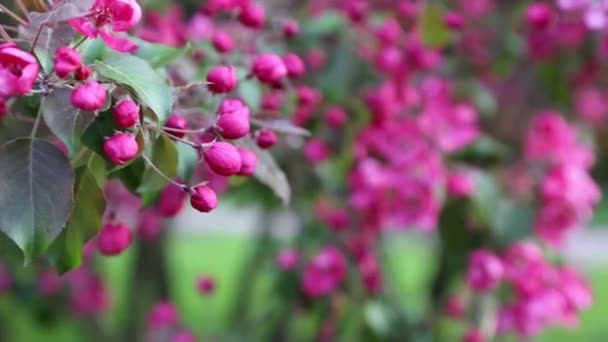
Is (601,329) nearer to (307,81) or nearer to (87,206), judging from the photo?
(307,81)

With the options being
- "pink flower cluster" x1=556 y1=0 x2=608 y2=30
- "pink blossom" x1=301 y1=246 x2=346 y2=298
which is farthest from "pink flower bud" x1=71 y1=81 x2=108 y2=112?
"pink blossom" x1=301 y1=246 x2=346 y2=298

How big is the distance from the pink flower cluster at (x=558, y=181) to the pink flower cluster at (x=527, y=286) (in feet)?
0.29

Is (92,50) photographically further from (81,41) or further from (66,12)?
(66,12)

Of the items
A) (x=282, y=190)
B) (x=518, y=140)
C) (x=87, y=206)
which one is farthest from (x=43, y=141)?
(x=518, y=140)

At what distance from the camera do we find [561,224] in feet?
9.00

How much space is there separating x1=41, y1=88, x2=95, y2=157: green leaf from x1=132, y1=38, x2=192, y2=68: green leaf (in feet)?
0.80

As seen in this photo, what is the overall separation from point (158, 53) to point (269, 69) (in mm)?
157

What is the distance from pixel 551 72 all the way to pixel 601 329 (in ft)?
14.1

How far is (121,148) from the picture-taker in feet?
3.37

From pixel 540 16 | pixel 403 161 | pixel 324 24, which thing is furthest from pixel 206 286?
pixel 540 16

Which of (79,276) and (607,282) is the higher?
(79,276)

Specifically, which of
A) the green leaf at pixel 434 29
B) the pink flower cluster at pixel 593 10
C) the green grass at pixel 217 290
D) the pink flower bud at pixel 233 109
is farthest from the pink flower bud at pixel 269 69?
the green grass at pixel 217 290

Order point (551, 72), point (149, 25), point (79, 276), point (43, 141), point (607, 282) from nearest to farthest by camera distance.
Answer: point (43, 141), point (149, 25), point (551, 72), point (79, 276), point (607, 282)

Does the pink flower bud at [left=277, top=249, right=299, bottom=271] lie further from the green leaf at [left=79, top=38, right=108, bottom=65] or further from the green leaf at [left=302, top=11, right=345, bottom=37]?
the green leaf at [left=79, top=38, right=108, bottom=65]
